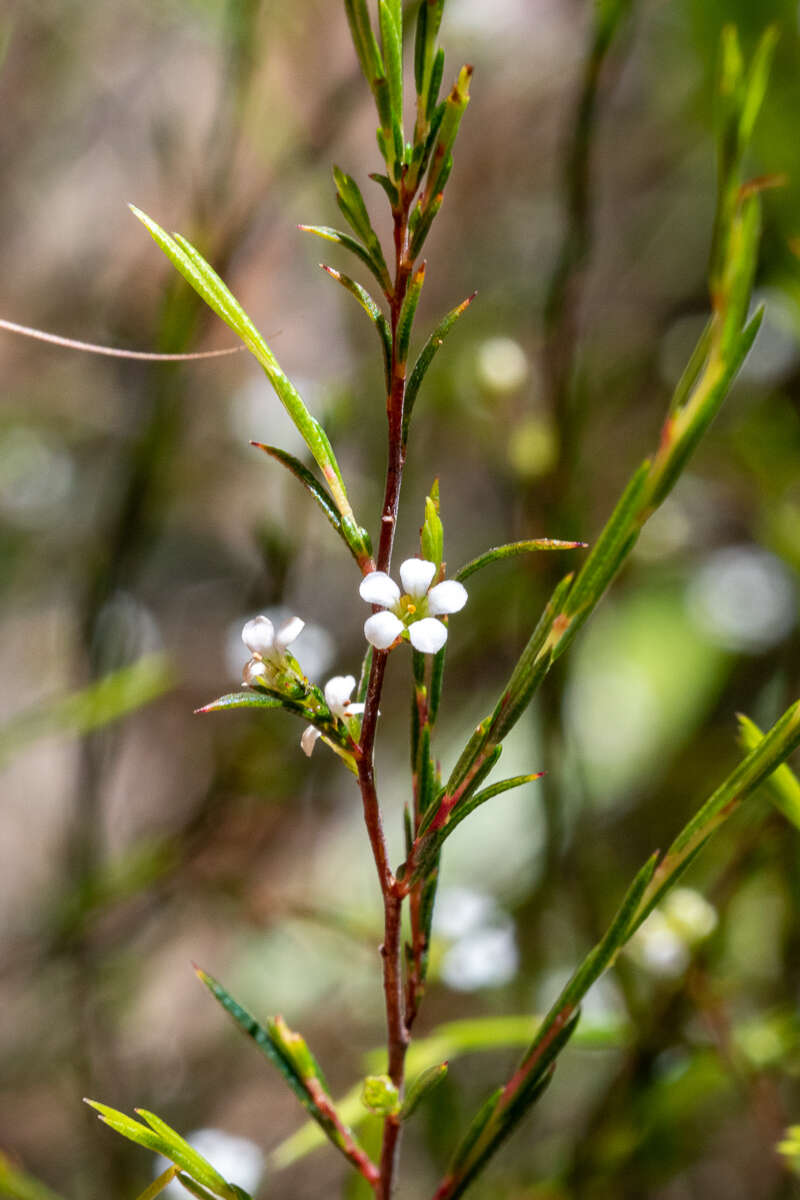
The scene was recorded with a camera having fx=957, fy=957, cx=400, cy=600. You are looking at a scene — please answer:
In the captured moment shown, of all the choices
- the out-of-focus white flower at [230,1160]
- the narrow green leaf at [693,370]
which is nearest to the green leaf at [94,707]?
the out-of-focus white flower at [230,1160]

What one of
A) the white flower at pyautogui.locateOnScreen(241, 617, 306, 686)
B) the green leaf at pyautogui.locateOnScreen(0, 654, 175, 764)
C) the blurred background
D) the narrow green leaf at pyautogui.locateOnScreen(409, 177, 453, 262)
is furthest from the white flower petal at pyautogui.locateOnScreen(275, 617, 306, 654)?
the green leaf at pyautogui.locateOnScreen(0, 654, 175, 764)

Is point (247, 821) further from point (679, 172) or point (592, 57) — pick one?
point (679, 172)

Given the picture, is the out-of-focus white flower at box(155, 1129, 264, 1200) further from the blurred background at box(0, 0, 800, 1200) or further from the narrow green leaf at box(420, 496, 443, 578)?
the narrow green leaf at box(420, 496, 443, 578)

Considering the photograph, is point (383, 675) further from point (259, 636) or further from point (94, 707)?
point (94, 707)

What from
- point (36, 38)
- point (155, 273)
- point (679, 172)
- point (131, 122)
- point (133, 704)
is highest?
point (36, 38)

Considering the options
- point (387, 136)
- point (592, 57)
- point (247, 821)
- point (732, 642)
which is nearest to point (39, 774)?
point (247, 821)

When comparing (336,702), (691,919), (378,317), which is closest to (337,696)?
(336,702)

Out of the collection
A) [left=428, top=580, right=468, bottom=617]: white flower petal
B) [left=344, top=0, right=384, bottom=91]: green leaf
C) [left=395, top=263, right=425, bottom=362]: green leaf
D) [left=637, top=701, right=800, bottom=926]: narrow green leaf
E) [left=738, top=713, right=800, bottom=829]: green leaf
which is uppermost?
[left=344, top=0, right=384, bottom=91]: green leaf
